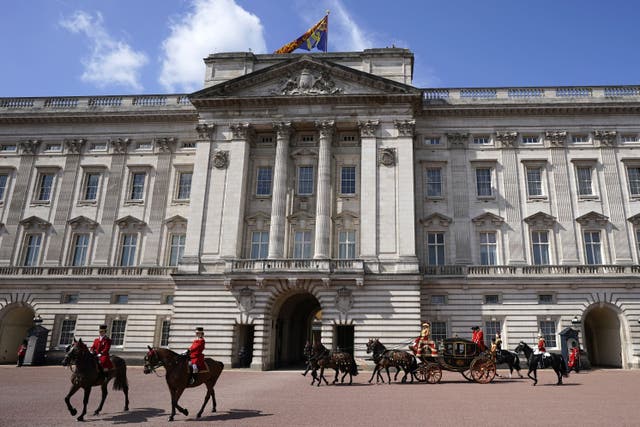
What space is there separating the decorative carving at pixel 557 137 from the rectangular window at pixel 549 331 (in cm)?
1338

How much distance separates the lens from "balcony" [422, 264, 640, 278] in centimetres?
3122

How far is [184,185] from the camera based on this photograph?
36.6m

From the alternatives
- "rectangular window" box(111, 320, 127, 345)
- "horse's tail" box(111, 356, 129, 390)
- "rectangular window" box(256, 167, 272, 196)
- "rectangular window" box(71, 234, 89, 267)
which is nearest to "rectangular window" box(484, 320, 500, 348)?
"rectangular window" box(256, 167, 272, 196)

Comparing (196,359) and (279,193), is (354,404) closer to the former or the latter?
(196,359)

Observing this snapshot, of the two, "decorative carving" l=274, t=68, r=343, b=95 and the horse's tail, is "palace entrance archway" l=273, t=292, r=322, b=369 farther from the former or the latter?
the horse's tail

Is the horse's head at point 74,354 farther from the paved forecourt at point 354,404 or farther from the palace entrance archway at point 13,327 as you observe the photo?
the palace entrance archway at point 13,327

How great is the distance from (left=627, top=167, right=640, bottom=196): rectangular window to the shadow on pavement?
3504cm

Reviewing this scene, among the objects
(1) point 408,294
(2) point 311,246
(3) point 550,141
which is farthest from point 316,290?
(3) point 550,141

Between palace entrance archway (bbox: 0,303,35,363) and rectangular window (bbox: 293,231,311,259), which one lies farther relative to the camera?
palace entrance archway (bbox: 0,303,35,363)

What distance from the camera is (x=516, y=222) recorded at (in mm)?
33219

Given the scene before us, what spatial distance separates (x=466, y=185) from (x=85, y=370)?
2890cm

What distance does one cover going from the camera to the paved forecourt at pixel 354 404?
38.2ft

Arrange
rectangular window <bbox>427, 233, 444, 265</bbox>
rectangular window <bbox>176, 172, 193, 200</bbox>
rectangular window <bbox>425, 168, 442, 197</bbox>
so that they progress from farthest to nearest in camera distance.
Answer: rectangular window <bbox>176, 172, 193, 200</bbox> < rectangular window <bbox>425, 168, 442, 197</bbox> < rectangular window <bbox>427, 233, 444, 265</bbox>

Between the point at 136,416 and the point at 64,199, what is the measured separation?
1163 inches
